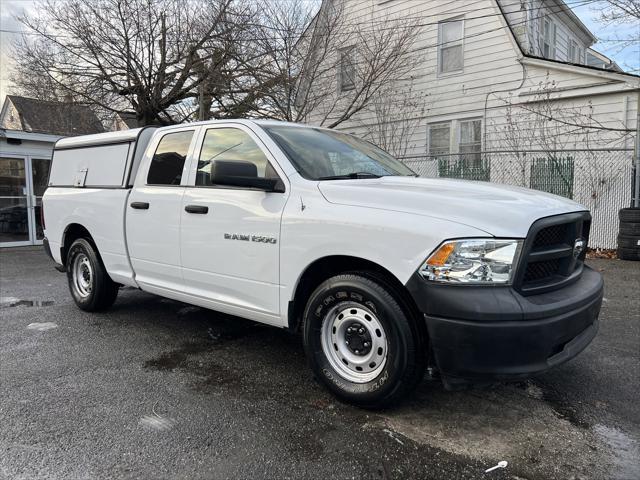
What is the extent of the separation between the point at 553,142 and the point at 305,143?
9.78 metres

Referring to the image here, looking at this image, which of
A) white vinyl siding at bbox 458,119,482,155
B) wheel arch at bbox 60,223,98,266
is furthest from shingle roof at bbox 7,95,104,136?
white vinyl siding at bbox 458,119,482,155

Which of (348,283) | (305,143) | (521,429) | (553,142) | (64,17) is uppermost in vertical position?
(64,17)

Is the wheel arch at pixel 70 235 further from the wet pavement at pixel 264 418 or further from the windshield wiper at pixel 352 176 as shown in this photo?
the windshield wiper at pixel 352 176

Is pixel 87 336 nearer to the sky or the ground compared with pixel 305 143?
nearer to the ground

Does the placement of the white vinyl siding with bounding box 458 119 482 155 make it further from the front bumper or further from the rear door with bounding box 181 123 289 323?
the front bumper

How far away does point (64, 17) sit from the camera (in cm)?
1355

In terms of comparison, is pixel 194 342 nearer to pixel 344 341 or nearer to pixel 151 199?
pixel 151 199

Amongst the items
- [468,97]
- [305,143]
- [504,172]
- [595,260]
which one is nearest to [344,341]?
[305,143]

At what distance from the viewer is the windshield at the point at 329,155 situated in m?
3.62

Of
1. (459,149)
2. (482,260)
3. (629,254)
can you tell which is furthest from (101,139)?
(459,149)

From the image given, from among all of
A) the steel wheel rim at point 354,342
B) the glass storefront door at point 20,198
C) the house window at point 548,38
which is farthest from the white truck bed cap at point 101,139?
the house window at point 548,38

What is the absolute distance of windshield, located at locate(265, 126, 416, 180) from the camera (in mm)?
3617

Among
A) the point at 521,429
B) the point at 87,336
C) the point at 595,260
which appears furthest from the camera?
the point at 595,260

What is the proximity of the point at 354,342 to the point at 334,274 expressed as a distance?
1.56 feet
